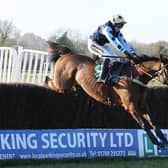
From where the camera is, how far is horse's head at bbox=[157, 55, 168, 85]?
782 centimetres

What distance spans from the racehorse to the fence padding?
1.19 ft

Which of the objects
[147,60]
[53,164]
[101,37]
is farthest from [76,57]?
[53,164]

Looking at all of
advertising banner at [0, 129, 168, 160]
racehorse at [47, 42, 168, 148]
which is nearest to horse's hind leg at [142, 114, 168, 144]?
racehorse at [47, 42, 168, 148]

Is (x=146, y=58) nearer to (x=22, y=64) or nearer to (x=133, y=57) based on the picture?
(x=133, y=57)

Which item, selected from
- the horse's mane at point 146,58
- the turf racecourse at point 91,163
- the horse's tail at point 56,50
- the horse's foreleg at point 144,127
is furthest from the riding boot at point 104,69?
the turf racecourse at point 91,163

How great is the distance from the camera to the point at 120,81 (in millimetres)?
8281

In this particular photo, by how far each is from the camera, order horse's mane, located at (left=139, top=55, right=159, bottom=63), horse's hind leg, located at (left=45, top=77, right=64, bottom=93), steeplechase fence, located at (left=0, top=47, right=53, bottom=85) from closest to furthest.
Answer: horse's mane, located at (left=139, top=55, right=159, bottom=63), horse's hind leg, located at (left=45, top=77, right=64, bottom=93), steeplechase fence, located at (left=0, top=47, right=53, bottom=85)

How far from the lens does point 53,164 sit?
8.40 meters

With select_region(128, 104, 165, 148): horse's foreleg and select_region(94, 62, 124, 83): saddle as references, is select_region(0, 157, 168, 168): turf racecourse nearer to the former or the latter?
select_region(128, 104, 165, 148): horse's foreleg

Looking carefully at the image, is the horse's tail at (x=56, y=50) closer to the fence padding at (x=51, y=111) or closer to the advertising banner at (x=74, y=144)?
the fence padding at (x=51, y=111)

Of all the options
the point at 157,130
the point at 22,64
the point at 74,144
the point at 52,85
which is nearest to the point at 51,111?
the point at 52,85

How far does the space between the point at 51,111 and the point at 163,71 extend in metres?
2.45

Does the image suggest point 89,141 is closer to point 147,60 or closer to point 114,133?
point 114,133

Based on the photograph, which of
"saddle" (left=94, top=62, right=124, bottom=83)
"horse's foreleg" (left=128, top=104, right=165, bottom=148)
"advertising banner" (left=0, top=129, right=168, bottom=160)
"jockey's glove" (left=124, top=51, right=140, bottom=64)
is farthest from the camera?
"advertising banner" (left=0, top=129, right=168, bottom=160)
